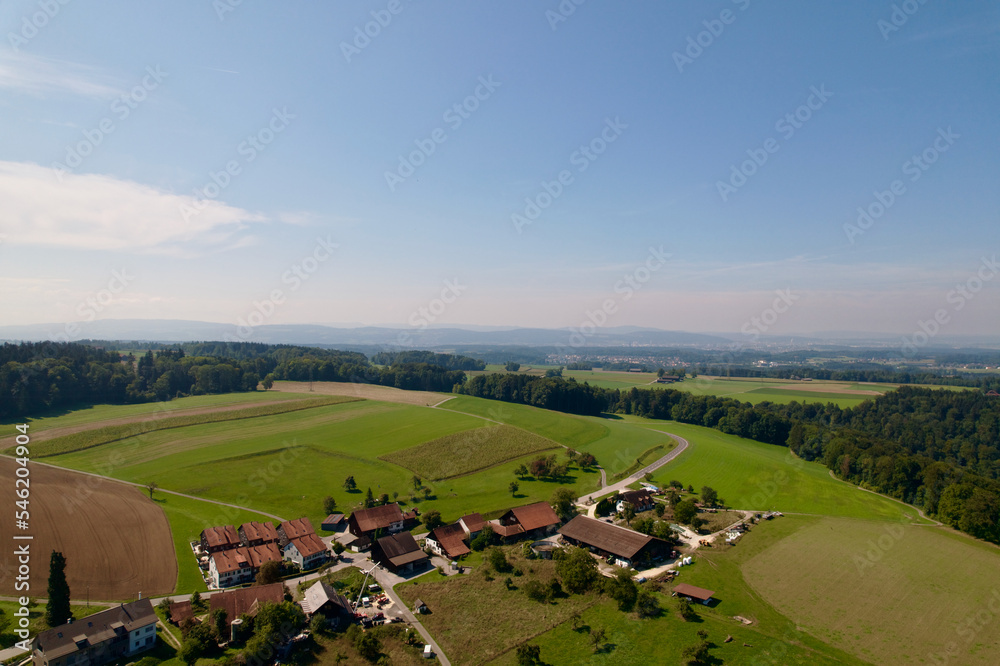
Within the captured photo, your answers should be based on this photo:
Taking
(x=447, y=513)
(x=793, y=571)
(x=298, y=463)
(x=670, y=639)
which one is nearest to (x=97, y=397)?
(x=298, y=463)

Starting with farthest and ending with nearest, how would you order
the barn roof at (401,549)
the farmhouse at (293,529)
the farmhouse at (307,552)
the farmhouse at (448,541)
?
the farmhouse at (448,541)
the farmhouse at (293,529)
the farmhouse at (307,552)
the barn roof at (401,549)

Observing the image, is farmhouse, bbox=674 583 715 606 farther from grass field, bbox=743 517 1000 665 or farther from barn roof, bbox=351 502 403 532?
barn roof, bbox=351 502 403 532

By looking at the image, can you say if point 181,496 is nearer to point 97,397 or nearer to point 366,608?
point 366,608

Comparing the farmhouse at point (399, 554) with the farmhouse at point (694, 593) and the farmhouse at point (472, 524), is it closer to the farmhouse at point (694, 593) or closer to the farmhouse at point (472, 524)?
the farmhouse at point (472, 524)

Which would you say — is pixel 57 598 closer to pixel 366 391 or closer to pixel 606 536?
pixel 606 536

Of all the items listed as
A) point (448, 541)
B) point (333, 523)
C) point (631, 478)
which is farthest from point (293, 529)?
point (631, 478)

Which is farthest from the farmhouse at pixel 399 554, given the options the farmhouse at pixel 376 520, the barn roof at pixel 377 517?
the barn roof at pixel 377 517

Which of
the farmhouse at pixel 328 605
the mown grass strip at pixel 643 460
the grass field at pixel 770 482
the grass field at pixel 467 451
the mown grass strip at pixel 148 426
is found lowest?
the grass field at pixel 770 482

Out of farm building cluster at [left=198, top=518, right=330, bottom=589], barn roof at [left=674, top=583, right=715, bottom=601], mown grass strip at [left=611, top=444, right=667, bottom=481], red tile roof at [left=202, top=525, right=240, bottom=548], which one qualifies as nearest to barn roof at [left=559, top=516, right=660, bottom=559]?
barn roof at [left=674, top=583, right=715, bottom=601]
